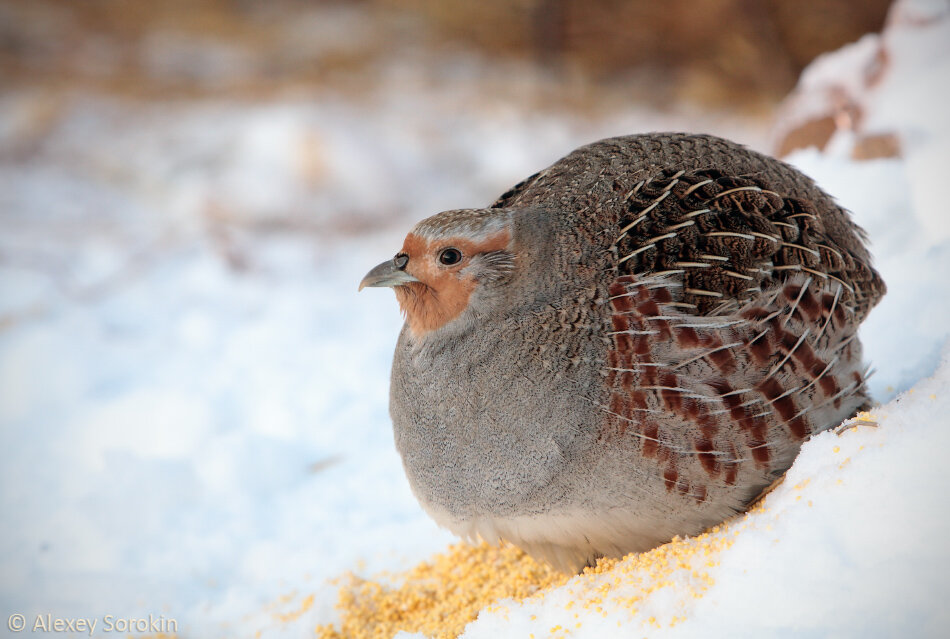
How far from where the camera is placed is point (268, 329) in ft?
12.9

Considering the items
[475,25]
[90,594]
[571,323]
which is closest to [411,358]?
[571,323]

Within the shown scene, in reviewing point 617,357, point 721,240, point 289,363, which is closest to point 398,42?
point 289,363

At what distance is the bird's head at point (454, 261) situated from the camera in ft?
5.62

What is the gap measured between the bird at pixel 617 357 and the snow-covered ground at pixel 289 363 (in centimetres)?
17

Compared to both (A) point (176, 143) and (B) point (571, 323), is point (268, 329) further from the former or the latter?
(B) point (571, 323)

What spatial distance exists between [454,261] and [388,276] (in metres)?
0.15

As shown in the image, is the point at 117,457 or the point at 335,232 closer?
the point at 117,457

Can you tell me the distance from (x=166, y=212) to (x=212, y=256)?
0.69 m

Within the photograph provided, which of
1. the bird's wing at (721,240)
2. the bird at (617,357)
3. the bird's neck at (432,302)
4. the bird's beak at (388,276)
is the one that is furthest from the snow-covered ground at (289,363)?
the bird's beak at (388,276)

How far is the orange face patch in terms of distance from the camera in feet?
5.63

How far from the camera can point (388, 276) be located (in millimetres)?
1734

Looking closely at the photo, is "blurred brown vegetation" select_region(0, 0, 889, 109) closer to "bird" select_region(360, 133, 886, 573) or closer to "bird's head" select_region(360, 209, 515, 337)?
"bird" select_region(360, 133, 886, 573)

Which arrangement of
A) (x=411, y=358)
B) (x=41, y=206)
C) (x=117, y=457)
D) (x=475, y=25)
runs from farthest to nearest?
(x=475, y=25) < (x=41, y=206) < (x=117, y=457) < (x=411, y=358)

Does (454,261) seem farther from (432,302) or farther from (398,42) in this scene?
(398,42)
